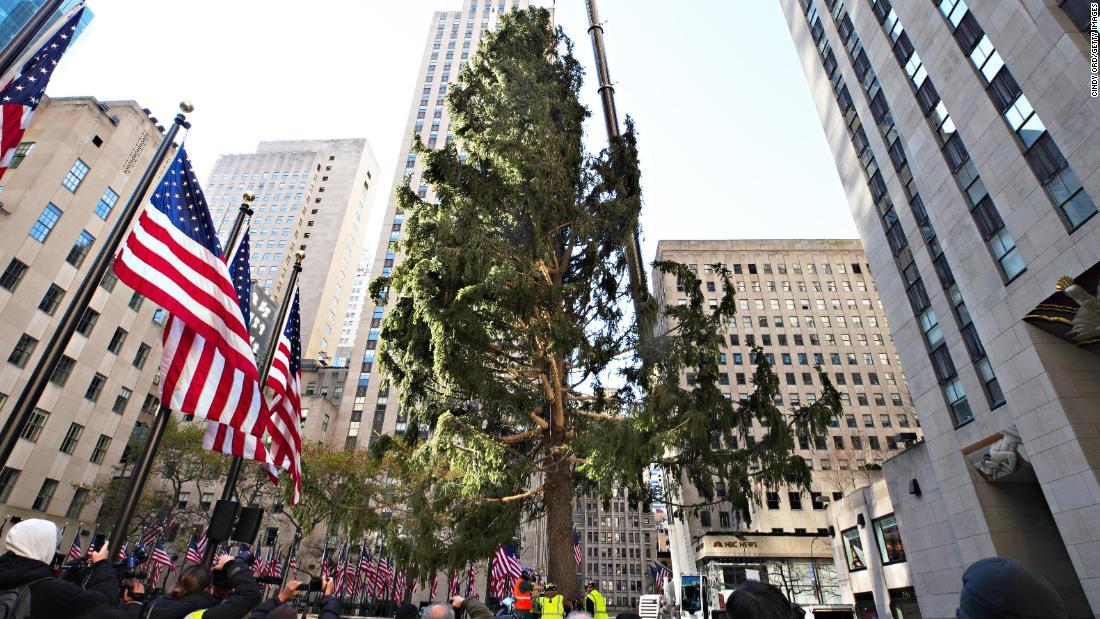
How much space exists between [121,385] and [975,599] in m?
50.8

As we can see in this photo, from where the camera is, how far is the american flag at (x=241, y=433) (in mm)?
10539

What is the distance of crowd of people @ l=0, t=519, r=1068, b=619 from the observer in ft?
7.39

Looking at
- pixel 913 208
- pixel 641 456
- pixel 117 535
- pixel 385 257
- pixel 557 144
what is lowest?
pixel 117 535

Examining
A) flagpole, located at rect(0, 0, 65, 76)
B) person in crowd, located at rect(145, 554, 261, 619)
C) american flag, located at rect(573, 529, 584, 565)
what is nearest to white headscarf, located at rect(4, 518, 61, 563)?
person in crowd, located at rect(145, 554, 261, 619)

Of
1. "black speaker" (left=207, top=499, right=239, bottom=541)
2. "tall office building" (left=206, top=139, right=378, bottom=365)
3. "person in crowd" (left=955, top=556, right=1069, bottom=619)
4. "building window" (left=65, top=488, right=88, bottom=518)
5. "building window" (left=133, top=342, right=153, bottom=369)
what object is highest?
"tall office building" (left=206, top=139, right=378, bottom=365)

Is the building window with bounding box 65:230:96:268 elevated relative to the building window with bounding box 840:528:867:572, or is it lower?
elevated

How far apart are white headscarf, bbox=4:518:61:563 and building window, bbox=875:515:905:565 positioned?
3138 centimetres

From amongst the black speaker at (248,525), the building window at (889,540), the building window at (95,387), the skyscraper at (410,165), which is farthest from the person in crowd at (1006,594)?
the building window at (95,387)

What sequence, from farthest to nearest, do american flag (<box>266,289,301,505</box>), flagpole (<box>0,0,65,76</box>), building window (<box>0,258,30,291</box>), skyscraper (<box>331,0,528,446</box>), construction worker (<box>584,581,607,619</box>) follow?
skyscraper (<box>331,0,528,446</box>), building window (<box>0,258,30,291</box>), american flag (<box>266,289,301,505</box>), construction worker (<box>584,581,607,619</box>), flagpole (<box>0,0,65,76</box>)

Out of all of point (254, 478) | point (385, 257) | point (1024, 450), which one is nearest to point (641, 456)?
point (1024, 450)

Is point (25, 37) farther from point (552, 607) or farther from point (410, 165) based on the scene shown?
point (410, 165)

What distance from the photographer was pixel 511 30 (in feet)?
64.5

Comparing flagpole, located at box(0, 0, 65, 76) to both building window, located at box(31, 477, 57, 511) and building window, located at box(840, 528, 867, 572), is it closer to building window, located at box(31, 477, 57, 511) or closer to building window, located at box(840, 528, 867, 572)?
building window, located at box(840, 528, 867, 572)

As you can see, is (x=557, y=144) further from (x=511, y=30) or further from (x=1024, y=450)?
(x=1024, y=450)
